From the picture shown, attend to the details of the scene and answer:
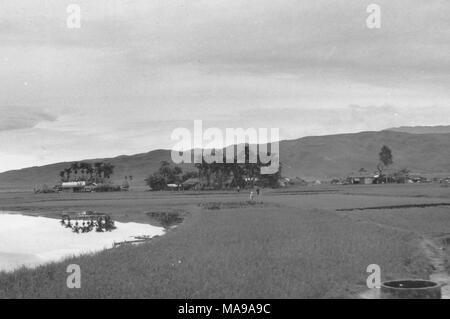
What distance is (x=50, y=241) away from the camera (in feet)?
116

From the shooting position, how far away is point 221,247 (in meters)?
24.5

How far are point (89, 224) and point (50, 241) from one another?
1198cm

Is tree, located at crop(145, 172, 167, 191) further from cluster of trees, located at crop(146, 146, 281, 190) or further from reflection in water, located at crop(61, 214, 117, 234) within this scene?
reflection in water, located at crop(61, 214, 117, 234)

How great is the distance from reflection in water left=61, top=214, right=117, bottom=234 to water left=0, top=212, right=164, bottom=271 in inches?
26.5

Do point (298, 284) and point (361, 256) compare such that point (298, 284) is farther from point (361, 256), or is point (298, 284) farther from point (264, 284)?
point (361, 256)

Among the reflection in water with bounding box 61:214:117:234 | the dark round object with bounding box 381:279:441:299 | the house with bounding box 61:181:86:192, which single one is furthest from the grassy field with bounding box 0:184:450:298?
the house with bounding box 61:181:86:192

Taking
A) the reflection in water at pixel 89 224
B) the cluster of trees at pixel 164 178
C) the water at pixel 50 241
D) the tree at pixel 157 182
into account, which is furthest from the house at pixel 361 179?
the water at pixel 50 241

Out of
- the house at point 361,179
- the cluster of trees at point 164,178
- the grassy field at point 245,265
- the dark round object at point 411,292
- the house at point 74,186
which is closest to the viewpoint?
the dark round object at point 411,292

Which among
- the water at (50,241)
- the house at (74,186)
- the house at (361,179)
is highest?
the house at (361,179)

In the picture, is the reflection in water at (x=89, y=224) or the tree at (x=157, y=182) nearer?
the reflection in water at (x=89, y=224)

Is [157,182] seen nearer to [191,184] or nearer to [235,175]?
→ [191,184]

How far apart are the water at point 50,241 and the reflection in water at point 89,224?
67 cm

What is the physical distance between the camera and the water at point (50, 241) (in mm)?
27766

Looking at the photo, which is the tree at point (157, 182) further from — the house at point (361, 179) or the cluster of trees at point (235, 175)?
the house at point (361, 179)
